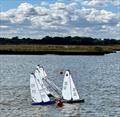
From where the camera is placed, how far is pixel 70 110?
5641 cm

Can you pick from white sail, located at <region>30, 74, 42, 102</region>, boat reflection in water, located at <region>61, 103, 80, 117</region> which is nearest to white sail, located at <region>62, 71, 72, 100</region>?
boat reflection in water, located at <region>61, 103, 80, 117</region>

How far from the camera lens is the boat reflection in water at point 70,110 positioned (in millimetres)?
54000

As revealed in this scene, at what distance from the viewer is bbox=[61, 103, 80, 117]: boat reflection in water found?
54.0m

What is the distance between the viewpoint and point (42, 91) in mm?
59844

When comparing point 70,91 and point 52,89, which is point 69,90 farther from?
point 52,89

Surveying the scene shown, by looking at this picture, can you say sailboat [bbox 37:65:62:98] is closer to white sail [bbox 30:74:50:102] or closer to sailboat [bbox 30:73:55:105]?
sailboat [bbox 30:73:55:105]

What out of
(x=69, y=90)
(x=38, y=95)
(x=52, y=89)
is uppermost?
(x=69, y=90)

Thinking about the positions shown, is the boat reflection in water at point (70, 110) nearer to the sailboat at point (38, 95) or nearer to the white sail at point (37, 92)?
the sailboat at point (38, 95)

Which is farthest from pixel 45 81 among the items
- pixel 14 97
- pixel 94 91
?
pixel 94 91

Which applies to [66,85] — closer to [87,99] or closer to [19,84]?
[87,99]

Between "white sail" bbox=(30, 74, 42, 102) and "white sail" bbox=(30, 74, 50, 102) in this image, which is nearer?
"white sail" bbox=(30, 74, 42, 102)

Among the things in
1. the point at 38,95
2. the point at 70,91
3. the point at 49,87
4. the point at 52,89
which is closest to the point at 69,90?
the point at 70,91

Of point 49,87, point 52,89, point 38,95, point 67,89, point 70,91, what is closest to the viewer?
point 38,95

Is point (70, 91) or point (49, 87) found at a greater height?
point (70, 91)
